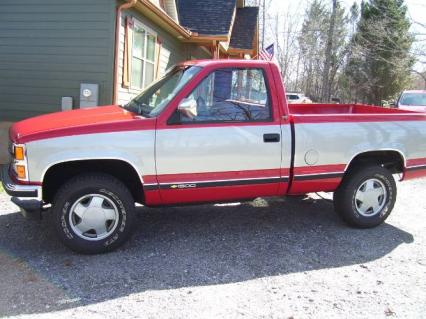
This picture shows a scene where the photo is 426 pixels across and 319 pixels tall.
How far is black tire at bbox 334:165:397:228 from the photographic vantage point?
17.0 ft

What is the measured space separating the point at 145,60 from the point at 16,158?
697 centimetres

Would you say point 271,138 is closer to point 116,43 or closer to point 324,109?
point 324,109

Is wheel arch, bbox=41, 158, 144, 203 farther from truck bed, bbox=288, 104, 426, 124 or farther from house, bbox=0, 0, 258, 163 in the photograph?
house, bbox=0, 0, 258, 163

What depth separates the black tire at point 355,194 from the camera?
5.17 m

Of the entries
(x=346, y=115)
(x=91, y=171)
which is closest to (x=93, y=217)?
(x=91, y=171)

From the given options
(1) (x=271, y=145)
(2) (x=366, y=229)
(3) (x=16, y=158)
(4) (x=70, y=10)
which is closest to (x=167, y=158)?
(1) (x=271, y=145)

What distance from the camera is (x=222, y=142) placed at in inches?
177

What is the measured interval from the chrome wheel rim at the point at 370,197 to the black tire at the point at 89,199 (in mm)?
2671

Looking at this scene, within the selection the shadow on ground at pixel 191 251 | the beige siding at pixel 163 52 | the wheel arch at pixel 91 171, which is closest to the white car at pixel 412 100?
the beige siding at pixel 163 52

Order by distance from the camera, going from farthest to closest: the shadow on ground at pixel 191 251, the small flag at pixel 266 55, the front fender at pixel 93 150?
the small flag at pixel 266 55 → the front fender at pixel 93 150 → the shadow on ground at pixel 191 251

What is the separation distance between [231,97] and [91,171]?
5.24ft

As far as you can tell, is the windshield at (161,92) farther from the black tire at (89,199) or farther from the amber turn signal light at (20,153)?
the amber turn signal light at (20,153)

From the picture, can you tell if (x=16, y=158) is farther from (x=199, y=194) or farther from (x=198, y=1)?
(x=198, y=1)

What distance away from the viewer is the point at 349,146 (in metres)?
4.99
